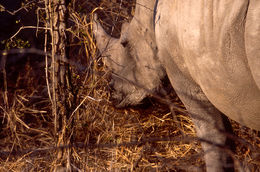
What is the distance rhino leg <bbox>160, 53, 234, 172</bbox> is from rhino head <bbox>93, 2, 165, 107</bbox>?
0.17m

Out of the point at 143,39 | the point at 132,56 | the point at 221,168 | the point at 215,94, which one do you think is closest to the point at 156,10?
the point at 143,39

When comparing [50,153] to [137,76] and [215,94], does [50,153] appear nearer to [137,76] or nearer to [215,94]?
[137,76]

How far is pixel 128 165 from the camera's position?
→ 8.67 feet

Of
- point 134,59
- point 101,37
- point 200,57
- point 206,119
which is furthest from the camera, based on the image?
point 101,37

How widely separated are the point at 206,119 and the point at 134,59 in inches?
23.6

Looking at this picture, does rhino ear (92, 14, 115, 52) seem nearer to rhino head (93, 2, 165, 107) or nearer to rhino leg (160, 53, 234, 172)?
rhino head (93, 2, 165, 107)

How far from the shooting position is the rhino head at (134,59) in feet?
7.09

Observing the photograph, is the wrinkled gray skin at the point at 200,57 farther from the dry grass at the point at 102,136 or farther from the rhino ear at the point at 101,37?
the dry grass at the point at 102,136

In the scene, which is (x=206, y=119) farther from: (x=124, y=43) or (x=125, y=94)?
(x=124, y=43)

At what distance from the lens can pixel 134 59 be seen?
2324 mm

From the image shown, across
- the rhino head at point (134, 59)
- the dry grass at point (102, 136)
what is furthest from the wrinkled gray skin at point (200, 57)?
the dry grass at point (102, 136)

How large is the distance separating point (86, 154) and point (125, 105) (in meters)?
0.42

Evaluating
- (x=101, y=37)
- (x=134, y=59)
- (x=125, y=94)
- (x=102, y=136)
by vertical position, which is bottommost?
(x=102, y=136)

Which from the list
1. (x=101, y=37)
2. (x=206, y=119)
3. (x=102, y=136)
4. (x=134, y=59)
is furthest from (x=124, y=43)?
(x=102, y=136)
